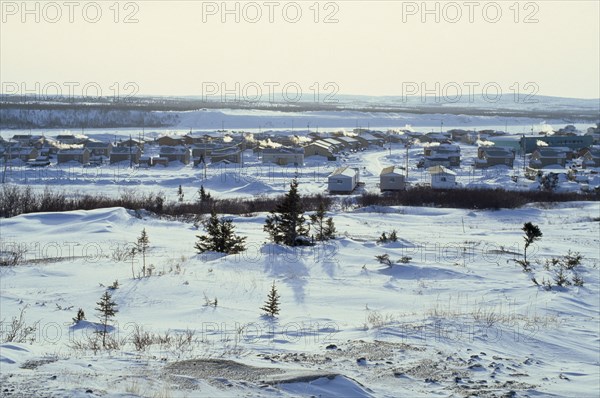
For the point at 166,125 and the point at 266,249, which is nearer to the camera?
the point at 266,249

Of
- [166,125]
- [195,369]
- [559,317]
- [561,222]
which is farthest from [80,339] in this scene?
[166,125]

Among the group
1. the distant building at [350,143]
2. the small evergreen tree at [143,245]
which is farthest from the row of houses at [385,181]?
the distant building at [350,143]

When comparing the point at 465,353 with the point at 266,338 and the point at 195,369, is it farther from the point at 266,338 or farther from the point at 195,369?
the point at 195,369

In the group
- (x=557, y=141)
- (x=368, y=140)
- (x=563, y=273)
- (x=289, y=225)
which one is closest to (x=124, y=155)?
(x=368, y=140)

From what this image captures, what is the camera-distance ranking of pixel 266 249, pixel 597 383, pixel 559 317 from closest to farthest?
pixel 597 383, pixel 559 317, pixel 266 249

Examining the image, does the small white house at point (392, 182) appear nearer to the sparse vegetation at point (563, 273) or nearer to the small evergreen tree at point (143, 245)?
the sparse vegetation at point (563, 273)

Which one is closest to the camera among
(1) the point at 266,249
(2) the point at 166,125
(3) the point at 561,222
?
(1) the point at 266,249

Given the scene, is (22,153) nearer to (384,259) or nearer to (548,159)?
(548,159)
